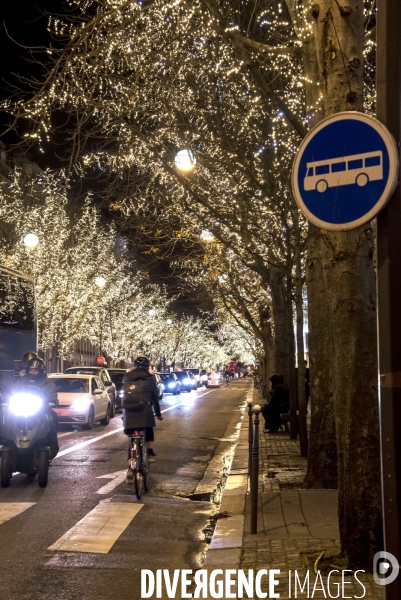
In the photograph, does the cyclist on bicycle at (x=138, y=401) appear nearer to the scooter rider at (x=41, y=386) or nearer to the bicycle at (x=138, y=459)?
the bicycle at (x=138, y=459)

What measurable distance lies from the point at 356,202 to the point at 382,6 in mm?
1169

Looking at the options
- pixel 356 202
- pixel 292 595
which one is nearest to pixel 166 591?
pixel 292 595

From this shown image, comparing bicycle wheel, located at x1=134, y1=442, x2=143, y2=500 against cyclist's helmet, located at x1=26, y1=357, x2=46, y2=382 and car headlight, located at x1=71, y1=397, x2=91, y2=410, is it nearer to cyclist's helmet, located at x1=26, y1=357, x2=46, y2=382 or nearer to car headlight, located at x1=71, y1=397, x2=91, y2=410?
cyclist's helmet, located at x1=26, y1=357, x2=46, y2=382

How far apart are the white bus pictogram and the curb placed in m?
3.52

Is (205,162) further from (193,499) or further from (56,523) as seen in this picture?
(56,523)

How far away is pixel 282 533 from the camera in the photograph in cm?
802

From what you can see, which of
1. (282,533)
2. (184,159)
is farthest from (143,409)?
(184,159)

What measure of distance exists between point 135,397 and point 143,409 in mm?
202

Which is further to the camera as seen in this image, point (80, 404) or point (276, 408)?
point (80, 404)

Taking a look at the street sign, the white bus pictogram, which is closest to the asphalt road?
the street sign

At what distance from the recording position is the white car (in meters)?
21.6

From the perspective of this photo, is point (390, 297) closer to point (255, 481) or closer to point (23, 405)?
point (255, 481)

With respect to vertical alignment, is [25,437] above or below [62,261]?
below

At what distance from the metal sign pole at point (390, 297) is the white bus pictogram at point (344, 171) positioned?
179 mm
